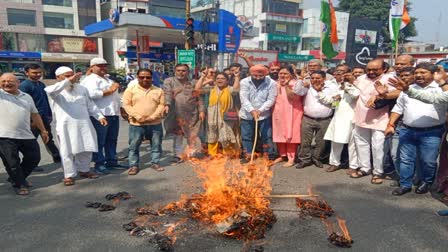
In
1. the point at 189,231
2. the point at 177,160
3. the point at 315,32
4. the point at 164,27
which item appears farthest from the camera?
the point at 315,32

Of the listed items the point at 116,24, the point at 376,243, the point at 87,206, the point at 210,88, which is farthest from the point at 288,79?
the point at 116,24

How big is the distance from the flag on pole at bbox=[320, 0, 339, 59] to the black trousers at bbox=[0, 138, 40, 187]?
817 cm

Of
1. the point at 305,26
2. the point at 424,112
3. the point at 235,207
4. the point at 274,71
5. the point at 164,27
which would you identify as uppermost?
the point at 305,26

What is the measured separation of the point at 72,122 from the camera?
4.98m

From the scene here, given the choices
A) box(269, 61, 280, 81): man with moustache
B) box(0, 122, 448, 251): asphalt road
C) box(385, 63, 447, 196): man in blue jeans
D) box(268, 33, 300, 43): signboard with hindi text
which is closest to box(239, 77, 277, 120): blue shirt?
box(269, 61, 280, 81): man with moustache

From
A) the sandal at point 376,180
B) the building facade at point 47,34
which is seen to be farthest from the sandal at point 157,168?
the building facade at point 47,34

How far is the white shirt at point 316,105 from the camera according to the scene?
18.4 ft

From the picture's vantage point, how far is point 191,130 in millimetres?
6371

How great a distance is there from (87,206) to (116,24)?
1052 centimetres

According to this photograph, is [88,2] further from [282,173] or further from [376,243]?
[376,243]

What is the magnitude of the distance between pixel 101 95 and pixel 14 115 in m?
1.28

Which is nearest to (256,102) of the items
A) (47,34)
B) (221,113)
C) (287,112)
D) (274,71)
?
(287,112)

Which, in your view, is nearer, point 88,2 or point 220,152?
point 220,152

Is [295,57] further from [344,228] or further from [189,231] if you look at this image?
[189,231]
